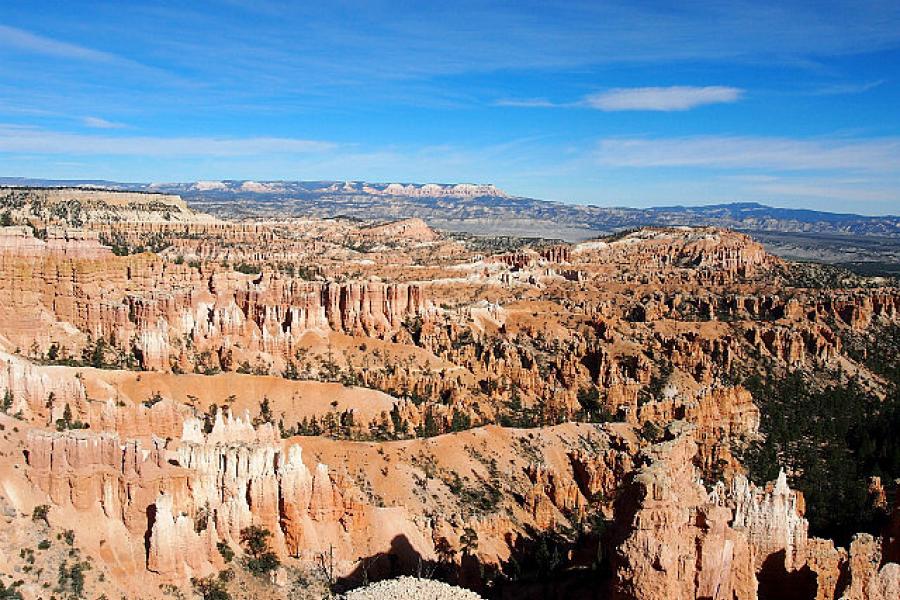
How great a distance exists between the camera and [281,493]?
34.9 metres

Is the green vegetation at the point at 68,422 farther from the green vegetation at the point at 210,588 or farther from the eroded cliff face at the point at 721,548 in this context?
the eroded cliff face at the point at 721,548

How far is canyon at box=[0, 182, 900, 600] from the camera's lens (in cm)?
2923

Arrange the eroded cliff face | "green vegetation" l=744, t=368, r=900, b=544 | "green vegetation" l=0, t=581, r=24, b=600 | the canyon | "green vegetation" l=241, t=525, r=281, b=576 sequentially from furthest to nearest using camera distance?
"green vegetation" l=744, t=368, r=900, b=544 < "green vegetation" l=241, t=525, r=281, b=576 < the canyon < "green vegetation" l=0, t=581, r=24, b=600 < the eroded cliff face

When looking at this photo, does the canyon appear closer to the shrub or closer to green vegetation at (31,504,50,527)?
green vegetation at (31,504,50,527)

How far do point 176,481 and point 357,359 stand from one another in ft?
121

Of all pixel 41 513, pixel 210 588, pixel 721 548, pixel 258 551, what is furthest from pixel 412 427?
pixel 721 548

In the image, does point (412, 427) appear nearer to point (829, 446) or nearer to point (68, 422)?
point (68, 422)

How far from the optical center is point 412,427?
2188 inches

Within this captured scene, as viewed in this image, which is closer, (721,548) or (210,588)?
(721,548)

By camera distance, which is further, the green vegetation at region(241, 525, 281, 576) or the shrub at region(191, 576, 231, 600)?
the green vegetation at region(241, 525, 281, 576)

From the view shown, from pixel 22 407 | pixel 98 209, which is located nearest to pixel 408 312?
pixel 22 407

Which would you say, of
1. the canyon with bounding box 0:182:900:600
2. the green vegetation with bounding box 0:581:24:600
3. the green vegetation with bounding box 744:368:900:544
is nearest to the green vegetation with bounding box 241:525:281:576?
the canyon with bounding box 0:182:900:600

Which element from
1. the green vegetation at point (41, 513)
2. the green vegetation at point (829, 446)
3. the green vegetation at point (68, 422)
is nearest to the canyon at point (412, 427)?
the green vegetation at point (41, 513)

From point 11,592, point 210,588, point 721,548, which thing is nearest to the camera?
point 11,592
